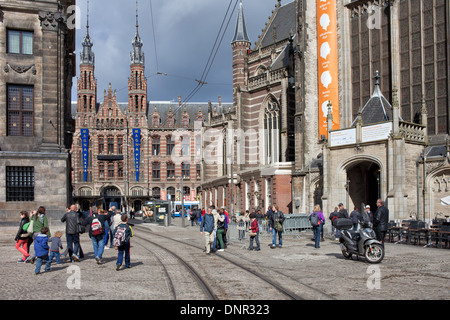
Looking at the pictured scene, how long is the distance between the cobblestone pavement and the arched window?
92.0ft

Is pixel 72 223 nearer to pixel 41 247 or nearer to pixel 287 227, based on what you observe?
pixel 41 247

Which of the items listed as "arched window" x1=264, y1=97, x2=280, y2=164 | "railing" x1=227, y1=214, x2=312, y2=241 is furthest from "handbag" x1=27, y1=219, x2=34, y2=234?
"arched window" x1=264, y1=97, x2=280, y2=164

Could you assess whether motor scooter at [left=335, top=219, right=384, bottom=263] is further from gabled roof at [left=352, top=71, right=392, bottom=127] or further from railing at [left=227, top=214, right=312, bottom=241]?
gabled roof at [left=352, top=71, right=392, bottom=127]

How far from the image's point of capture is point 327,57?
33531 millimetres

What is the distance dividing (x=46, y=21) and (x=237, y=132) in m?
26.4

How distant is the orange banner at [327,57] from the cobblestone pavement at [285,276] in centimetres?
1847

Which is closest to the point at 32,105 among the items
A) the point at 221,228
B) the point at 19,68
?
the point at 19,68

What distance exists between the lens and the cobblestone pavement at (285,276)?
8922 mm

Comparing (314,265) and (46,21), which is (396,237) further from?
(46,21)

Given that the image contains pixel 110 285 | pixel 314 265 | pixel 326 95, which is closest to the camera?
pixel 110 285

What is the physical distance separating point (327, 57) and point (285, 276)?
2502cm
